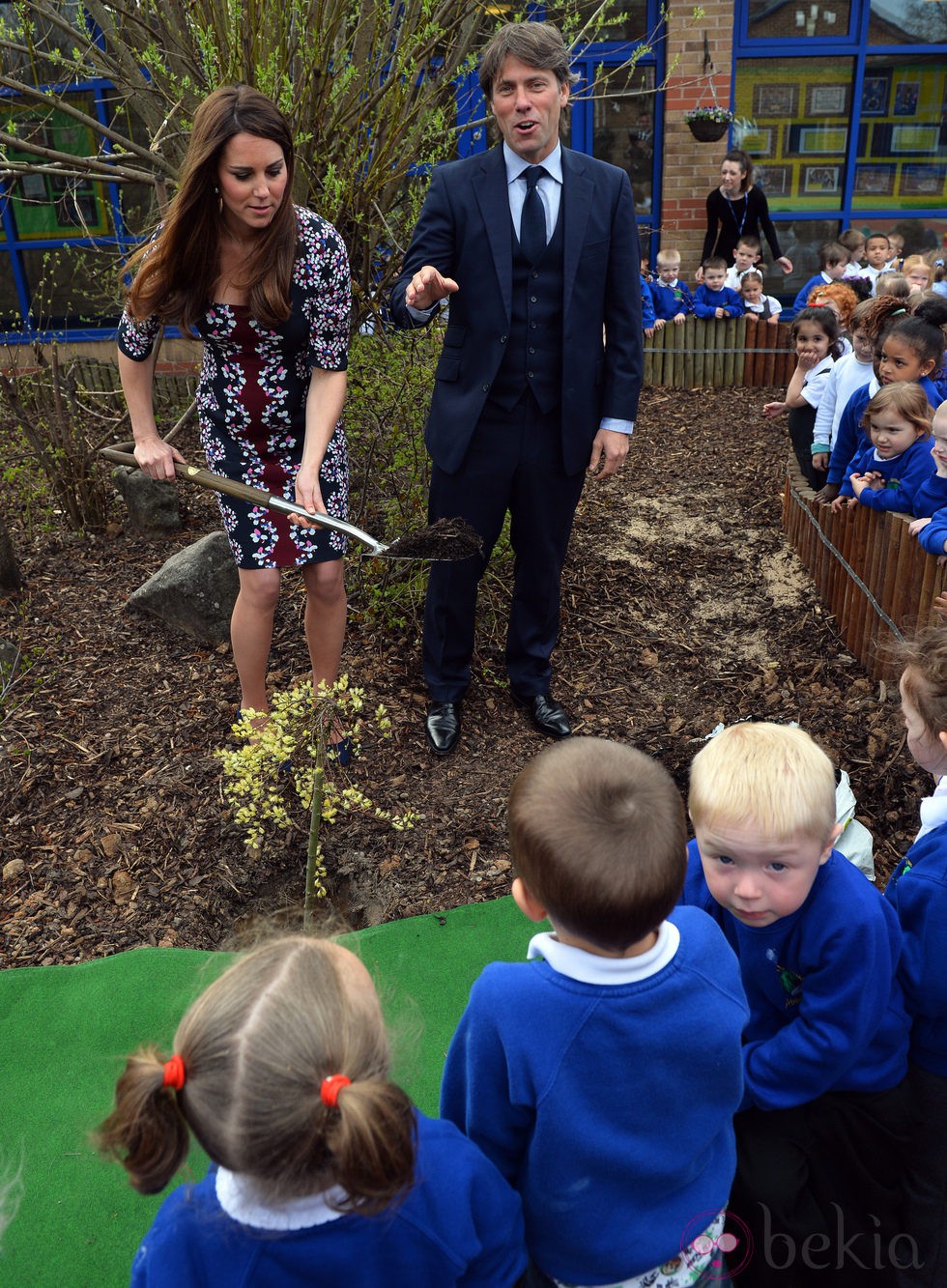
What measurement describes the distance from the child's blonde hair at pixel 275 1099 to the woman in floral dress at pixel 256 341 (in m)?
1.90

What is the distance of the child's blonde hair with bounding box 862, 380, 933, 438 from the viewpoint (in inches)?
143

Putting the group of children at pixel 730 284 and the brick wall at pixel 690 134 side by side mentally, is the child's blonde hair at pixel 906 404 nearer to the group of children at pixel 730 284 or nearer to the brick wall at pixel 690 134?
the group of children at pixel 730 284

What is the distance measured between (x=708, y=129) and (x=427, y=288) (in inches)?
270

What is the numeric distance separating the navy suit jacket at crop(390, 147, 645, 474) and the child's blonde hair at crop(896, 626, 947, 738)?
1573mm

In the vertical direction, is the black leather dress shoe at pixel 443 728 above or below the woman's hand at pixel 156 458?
below

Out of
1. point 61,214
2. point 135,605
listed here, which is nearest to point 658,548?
point 135,605

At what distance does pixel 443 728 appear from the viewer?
11.6 ft

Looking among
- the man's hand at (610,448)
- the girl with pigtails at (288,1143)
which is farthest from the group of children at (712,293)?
the girl with pigtails at (288,1143)

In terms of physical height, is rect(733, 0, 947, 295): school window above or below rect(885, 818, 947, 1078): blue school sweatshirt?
above

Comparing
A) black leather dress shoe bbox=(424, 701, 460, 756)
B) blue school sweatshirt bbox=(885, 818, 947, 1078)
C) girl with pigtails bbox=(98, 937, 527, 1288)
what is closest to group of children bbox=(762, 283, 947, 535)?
black leather dress shoe bbox=(424, 701, 460, 756)

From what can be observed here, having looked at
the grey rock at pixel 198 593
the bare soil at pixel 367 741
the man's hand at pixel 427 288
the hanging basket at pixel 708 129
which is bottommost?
the bare soil at pixel 367 741

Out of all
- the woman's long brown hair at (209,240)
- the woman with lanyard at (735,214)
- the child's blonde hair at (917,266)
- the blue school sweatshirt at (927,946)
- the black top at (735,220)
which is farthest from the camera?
the black top at (735,220)

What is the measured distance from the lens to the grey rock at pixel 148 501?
4.96 meters

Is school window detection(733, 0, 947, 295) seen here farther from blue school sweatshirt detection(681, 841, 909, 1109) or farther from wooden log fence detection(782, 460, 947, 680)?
blue school sweatshirt detection(681, 841, 909, 1109)
